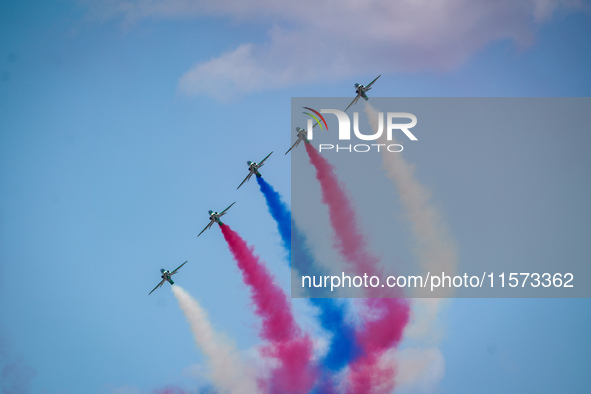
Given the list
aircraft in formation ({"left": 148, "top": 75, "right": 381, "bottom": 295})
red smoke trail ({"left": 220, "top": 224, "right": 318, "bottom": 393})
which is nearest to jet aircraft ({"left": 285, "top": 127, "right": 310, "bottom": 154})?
aircraft in formation ({"left": 148, "top": 75, "right": 381, "bottom": 295})

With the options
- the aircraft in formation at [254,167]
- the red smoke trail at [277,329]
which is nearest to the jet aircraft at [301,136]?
the aircraft in formation at [254,167]

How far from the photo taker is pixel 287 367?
297 ft

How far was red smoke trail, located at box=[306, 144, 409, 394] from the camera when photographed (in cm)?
9000

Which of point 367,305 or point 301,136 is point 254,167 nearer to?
point 301,136

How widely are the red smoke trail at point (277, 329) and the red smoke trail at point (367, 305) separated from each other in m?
5.33

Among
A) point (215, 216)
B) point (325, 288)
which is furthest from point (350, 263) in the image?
point (215, 216)

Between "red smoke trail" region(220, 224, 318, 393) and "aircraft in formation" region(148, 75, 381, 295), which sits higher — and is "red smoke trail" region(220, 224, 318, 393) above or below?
below

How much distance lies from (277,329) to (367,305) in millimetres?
10034

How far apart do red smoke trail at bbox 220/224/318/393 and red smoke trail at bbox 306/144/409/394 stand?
17.5 feet

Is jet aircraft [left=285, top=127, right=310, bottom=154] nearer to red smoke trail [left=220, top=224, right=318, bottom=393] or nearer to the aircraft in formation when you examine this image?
the aircraft in formation

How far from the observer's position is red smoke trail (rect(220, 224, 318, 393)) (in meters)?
90.2

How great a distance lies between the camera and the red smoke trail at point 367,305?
295ft

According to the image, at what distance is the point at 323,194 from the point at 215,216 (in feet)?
40.1

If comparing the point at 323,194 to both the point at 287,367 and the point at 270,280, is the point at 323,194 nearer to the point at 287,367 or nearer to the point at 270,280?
the point at 270,280
